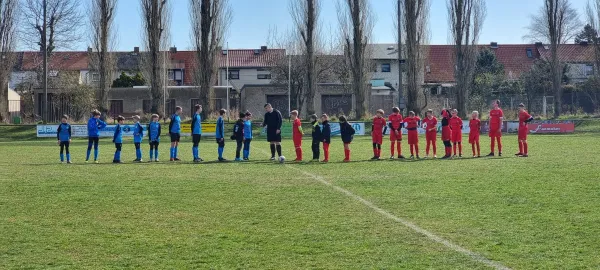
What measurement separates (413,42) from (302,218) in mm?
41751

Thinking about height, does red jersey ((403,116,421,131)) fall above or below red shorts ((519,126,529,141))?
above

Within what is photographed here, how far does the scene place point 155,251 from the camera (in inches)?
359

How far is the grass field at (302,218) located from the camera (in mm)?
8523

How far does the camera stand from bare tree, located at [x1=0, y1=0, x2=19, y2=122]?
53.2m

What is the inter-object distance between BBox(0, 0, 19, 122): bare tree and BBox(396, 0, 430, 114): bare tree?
1071 inches

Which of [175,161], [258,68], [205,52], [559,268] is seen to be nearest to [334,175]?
[175,161]

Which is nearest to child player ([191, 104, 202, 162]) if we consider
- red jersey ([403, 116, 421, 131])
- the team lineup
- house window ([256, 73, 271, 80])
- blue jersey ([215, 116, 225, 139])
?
the team lineup

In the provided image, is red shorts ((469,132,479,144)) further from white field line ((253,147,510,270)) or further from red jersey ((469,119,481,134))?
→ white field line ((253,147,510,270))

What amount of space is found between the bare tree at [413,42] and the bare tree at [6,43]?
89.3 feet

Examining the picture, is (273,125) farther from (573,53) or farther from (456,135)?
(573,53)

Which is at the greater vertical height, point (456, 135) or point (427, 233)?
point (456, 135)

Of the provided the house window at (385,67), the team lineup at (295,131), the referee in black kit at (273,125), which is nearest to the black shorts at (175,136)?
the team lineup at (295,131)

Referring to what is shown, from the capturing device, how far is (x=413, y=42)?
51.9 m

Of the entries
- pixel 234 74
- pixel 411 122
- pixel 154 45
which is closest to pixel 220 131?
pixel 411 122
